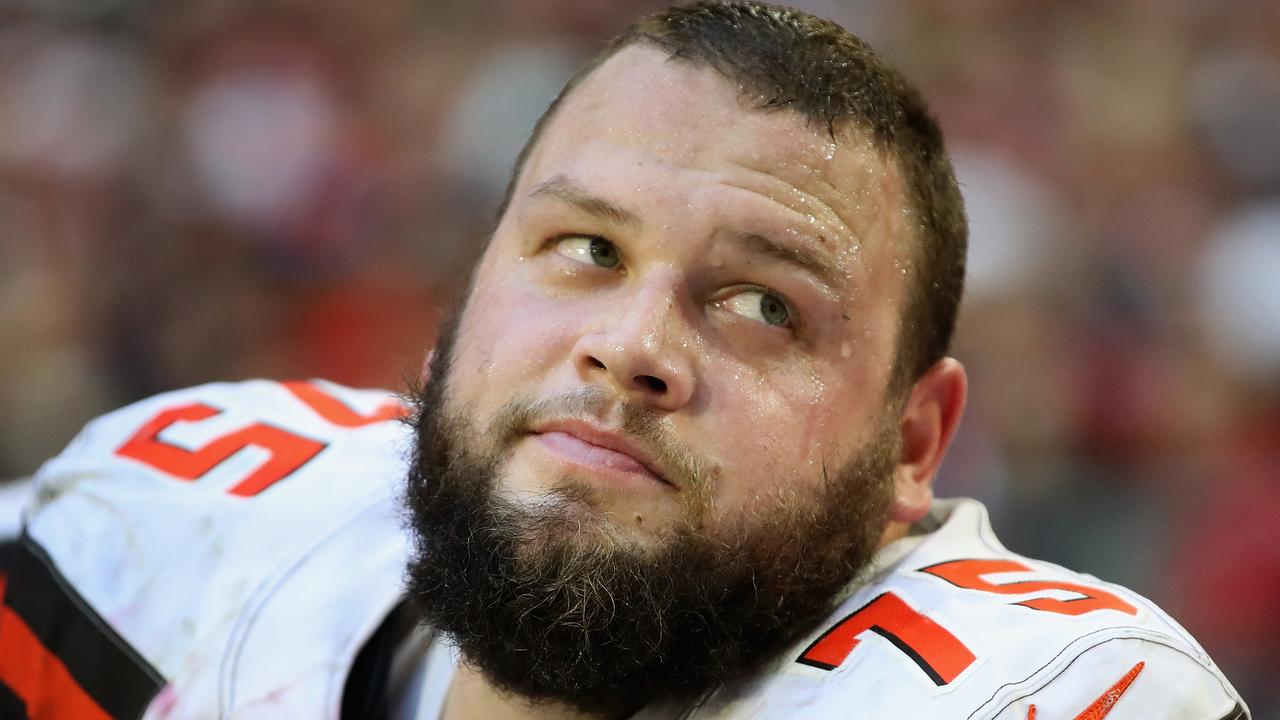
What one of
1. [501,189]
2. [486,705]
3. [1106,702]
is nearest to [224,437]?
[486,705]

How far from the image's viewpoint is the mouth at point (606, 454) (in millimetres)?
1590

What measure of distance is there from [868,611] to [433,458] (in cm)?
60

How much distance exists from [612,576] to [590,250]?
46 cm

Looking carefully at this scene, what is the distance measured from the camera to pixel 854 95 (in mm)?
1819

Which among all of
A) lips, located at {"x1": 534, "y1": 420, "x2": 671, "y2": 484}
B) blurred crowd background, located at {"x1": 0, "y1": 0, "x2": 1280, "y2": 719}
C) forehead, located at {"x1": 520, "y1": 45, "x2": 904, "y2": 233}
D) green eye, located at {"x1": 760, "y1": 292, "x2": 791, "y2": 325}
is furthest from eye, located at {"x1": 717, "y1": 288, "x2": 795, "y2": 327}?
blurred crowd background, located at {"x1": 0, "y1": 0, "x2": 1280, "y2": 719}

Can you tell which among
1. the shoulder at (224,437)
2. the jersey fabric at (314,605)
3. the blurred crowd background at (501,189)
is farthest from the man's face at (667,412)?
the blurred crowd background at (501,189)

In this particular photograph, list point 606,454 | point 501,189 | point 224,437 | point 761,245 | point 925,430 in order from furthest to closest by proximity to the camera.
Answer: point 501,189, point 224,437, point 925,430, point 761,245, point 606,454

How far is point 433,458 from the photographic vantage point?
1.80m

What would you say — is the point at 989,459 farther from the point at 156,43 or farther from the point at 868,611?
the point at 156,43

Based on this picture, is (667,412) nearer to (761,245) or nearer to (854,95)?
(761,245)

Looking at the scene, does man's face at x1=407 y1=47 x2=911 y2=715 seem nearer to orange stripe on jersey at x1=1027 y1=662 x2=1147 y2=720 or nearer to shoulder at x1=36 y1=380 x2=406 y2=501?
orange stripe on jersey at x1=1027 y1=662 x2=1147 y2=720

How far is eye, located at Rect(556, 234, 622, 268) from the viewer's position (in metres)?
1.77

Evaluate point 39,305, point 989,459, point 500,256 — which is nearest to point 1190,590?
point 989,459

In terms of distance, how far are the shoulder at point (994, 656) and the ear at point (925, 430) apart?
0.15 meters
